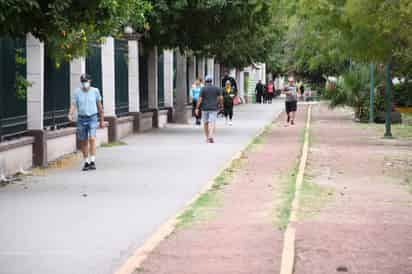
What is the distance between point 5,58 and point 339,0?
34.1 ft

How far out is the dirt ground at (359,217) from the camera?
9.09 meters

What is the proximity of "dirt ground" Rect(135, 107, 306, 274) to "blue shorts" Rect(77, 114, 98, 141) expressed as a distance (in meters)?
3.62

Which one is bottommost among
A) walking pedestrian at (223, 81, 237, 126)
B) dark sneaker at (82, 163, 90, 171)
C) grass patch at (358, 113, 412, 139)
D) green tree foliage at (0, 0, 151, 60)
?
grass patch at (358, 113, 412, 139)

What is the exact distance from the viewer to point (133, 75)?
30.5m

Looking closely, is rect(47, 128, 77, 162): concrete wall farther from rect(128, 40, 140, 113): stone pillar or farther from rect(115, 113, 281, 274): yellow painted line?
rect(128, 40, 140, 113): stone pillar

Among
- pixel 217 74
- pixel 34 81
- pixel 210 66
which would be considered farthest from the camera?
pixel 217 74

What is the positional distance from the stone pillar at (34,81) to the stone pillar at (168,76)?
724 inches

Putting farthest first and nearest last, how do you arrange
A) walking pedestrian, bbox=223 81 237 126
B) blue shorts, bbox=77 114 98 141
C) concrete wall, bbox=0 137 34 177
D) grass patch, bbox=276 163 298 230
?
walking pedestrian, bbox=223 81 237 126, blue shorts, bbox=77 114 98 141, concrete wall, bbox=0 137 34 177, grass patch, bbox=276 163 298 230

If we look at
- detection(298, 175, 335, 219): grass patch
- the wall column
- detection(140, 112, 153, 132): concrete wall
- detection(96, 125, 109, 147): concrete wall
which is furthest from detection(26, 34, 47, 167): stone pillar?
detection(140, 112, 153, 132): concrete wall

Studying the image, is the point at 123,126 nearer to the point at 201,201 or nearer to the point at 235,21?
the point at 235,21

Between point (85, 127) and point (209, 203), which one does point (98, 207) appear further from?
point (85, 127)

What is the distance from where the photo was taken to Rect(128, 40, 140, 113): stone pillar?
30.5 m

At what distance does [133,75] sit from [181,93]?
7090 mm

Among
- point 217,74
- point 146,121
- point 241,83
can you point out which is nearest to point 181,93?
point 146,121
